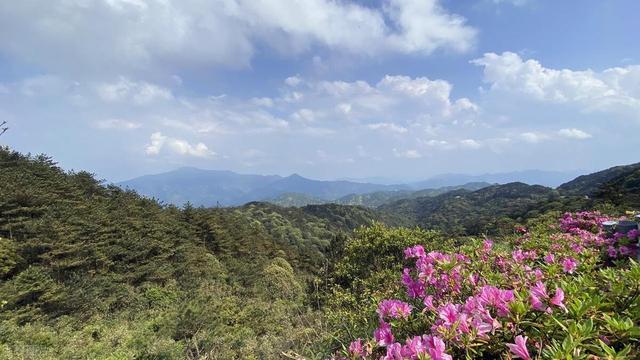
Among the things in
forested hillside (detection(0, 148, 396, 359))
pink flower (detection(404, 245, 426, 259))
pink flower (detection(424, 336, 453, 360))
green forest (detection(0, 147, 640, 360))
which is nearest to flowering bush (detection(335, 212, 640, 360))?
pink flower (detection(424, 336, 453, 360))

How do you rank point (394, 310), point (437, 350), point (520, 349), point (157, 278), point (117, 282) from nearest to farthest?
point (520, 349), point (437, 350), point (394, 310), point (117, 282), point (157, 278)

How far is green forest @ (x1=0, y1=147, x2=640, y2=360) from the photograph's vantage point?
874 cm

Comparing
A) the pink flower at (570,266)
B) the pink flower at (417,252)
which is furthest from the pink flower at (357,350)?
the pink flower at (570,266)

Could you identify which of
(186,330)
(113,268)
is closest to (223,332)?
(186,330)

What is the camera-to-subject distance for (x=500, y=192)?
553ft

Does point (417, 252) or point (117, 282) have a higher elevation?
point (417, 252)

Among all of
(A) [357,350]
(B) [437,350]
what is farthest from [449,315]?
(A) [357,350]

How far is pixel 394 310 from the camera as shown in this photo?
89.9 inches

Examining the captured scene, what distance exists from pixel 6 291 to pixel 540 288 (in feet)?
75.0

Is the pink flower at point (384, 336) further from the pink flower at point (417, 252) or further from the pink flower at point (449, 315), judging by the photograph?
the pink flower at point (417, 252)

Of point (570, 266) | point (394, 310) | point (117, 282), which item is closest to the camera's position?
point (394, 310)

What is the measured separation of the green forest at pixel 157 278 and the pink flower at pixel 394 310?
1.83 feet

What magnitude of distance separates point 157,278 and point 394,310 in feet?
105

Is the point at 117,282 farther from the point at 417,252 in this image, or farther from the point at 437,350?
the point at 437,350
